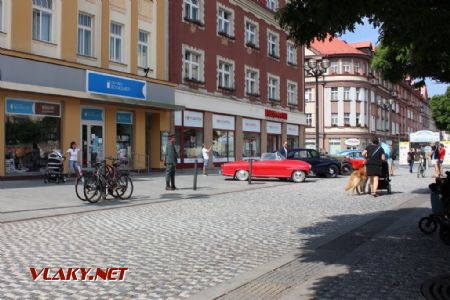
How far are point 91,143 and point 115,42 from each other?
5208 millimetres

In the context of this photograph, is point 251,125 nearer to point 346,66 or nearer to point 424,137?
point 424,137

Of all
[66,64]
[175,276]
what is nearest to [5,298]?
[175,276]

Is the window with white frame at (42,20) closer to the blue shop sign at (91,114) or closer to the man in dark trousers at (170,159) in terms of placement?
the blue shop sign at (91,114)

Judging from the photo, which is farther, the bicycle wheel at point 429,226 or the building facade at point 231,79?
the building facade at point 231,79

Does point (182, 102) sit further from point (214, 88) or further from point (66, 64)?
point (66, 64)

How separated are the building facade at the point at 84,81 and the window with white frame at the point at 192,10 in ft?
6.61

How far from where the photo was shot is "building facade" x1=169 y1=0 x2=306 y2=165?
28422 millimetres

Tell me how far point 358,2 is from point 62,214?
801cm

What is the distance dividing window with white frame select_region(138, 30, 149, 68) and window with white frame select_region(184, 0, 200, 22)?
3477 millimetres

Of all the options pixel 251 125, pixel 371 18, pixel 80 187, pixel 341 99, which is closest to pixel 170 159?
pixel 80 187

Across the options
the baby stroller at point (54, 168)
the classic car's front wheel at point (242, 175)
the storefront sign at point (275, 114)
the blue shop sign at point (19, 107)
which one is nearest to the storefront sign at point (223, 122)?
the storefront sign at point (275, 114)

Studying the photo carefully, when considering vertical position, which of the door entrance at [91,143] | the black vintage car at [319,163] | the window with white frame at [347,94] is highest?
the window with white frame at [347,94]

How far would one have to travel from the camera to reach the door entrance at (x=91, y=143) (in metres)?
22.0

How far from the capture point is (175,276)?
573 cm
